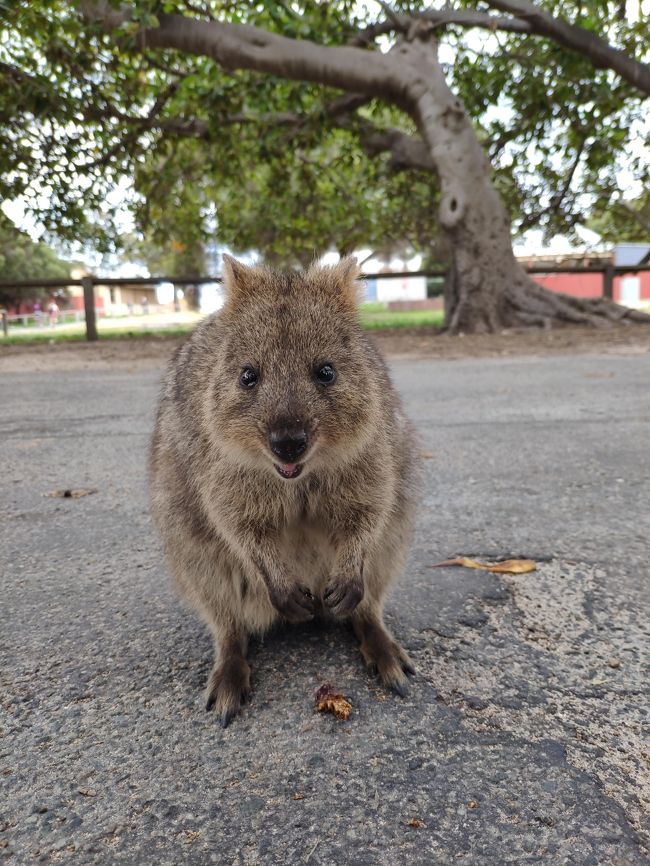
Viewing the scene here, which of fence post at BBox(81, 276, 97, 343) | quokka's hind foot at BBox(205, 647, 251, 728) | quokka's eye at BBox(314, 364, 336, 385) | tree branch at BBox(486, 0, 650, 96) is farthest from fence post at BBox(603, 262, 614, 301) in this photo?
quokka's hind foot at BBox(205, 647, 251, 728)

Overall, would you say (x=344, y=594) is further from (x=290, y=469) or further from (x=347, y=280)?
(x=347, y=280)

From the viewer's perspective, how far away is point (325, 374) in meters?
A: 1.81

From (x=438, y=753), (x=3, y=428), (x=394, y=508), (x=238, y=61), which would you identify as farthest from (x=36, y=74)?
(x=438, y=753)

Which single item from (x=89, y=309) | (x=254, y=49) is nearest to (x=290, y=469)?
(x=254, y=49)

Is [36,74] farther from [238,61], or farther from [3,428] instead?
[3,428]

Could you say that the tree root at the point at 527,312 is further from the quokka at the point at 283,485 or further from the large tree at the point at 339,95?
the quokka at the point at 283,485

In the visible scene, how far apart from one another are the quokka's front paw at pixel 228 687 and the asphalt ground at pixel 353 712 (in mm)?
37

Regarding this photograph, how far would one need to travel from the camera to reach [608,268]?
15781mm

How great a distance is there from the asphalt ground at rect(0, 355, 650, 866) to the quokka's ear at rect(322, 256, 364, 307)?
3.03 ft

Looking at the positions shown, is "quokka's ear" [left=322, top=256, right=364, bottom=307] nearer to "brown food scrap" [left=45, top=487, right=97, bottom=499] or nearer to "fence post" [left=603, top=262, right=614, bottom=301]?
"brown food scrap" [left=45, top=487, right=97, bottom=499]

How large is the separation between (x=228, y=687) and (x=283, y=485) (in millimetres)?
489

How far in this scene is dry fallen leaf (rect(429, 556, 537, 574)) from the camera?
2309mm

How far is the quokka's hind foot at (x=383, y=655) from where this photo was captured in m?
1.66

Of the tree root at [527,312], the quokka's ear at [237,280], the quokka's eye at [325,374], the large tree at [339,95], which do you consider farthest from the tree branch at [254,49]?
the quokka's eye at [325,374]
